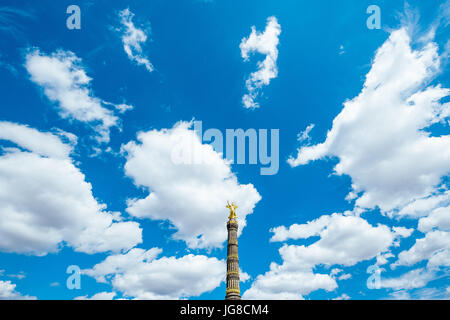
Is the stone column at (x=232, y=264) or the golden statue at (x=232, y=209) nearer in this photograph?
the stone column at (x=232, y=264)

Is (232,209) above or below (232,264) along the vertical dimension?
above

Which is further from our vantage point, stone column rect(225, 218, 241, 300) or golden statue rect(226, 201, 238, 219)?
golden statue rect(226, 201, 238, 219)

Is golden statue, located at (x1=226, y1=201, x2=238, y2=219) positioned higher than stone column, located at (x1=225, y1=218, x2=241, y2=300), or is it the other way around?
golden statue, located at (x1=226, y1=201, x2=238, y2=219)

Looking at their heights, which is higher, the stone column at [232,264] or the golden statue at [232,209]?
the golden statue at [232,209]

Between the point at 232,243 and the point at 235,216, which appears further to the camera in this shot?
the point at 235,216
